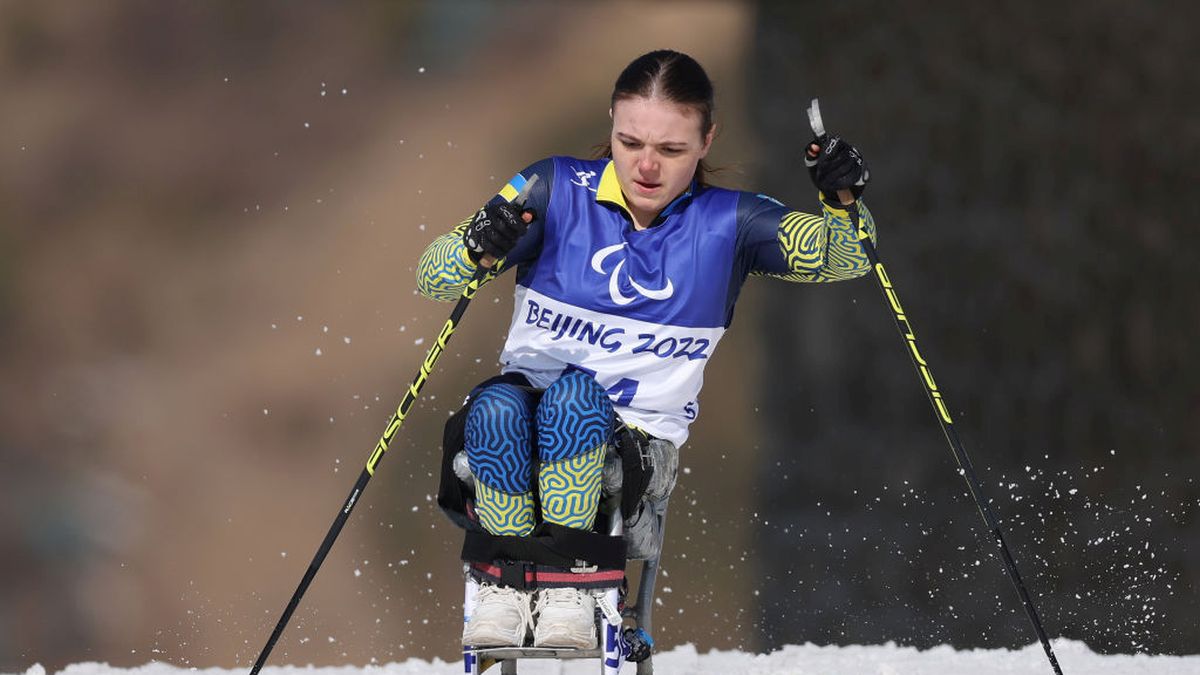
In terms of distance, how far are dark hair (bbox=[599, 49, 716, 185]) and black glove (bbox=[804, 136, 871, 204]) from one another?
194 mm

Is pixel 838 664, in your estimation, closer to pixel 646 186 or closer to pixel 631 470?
pixel 631 470

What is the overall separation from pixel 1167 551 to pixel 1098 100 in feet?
3.34

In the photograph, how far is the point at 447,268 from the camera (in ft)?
7.88

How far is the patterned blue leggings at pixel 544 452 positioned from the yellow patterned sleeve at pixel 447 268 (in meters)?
0.24

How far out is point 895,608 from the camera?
3.46 metres

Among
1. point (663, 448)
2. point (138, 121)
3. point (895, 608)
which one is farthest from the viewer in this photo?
point (895, 608)

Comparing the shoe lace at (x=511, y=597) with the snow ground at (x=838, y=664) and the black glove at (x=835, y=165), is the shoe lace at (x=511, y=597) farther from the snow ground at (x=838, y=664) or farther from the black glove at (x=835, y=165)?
the snow ground at (x=838, y=664)

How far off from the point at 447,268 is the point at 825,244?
60cm

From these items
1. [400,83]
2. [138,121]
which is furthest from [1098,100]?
[138,121]

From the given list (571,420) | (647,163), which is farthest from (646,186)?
(571,420)

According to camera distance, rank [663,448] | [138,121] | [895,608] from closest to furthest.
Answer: [663,448], [138,121], [895,608]

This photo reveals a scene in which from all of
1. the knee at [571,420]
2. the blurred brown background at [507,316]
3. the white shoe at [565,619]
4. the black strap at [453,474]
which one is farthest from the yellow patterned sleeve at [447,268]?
the blurred brown background at [507,316]

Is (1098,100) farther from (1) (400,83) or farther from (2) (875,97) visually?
(1) (400,83)

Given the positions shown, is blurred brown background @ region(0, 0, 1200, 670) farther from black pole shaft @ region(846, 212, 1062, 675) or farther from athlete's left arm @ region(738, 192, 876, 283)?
black pole shaft @ region(846, 212, 1062, 675)
